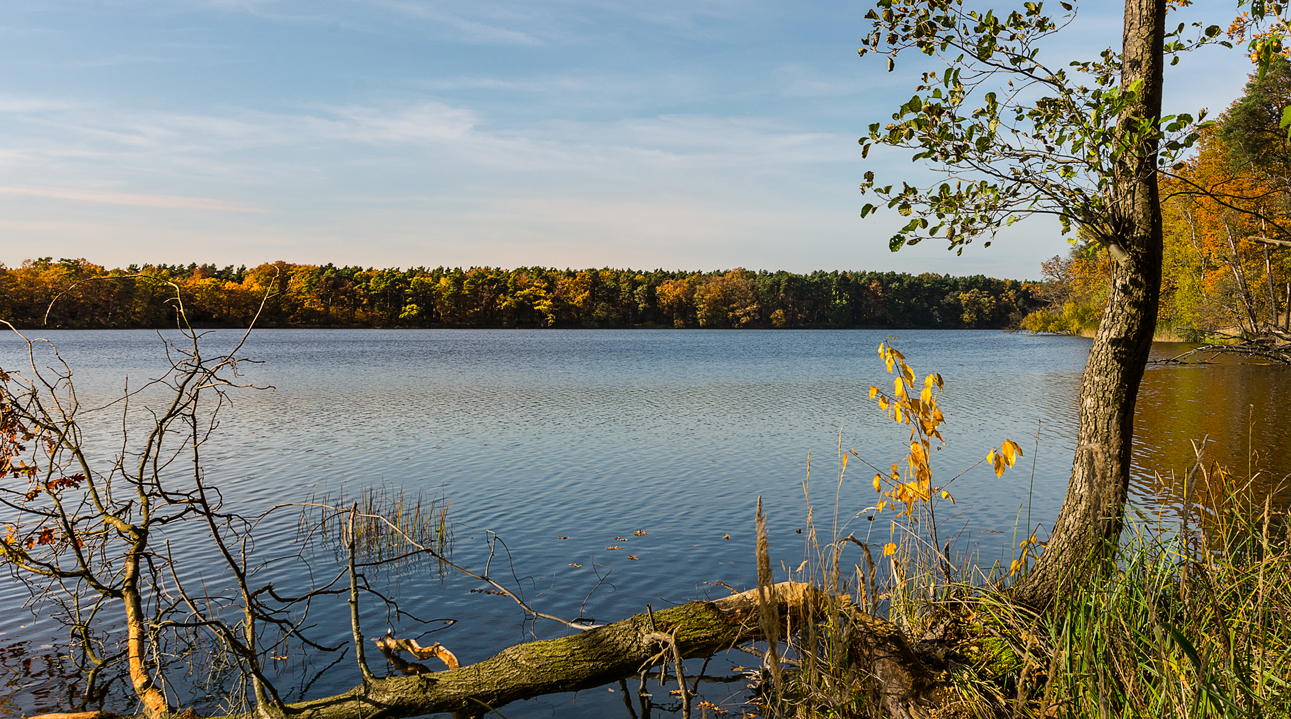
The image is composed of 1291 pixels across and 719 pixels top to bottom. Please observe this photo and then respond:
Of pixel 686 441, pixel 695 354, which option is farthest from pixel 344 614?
pixel 695 354

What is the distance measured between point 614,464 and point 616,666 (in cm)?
1040

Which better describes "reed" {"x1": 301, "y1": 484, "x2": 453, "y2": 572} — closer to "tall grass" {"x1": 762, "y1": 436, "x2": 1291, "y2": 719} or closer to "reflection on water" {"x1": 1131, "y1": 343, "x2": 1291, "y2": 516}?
"tall grass" {"x1": 762, "y1": 436, "x2": 1291, "y2": 719}

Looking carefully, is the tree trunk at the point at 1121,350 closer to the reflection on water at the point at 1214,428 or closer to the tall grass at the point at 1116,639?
the tall grass at the point at 1116,639

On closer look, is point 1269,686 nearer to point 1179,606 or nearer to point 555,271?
point 1179,606

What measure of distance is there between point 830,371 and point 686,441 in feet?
73.1

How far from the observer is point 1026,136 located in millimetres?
4500

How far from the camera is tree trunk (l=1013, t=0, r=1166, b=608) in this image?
4.58m

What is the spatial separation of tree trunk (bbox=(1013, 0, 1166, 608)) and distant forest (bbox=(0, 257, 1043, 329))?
95.1 meters

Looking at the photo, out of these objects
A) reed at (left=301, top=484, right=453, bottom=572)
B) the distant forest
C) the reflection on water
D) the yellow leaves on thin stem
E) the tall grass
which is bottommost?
reed at (left=301, top=484, right=453, bottom=572)

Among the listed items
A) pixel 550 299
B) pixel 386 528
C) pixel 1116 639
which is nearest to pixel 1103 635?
pixel 1116 639

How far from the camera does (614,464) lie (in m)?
15.2

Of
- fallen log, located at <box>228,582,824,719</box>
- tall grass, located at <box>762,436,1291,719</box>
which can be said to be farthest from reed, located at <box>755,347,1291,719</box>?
fallen log, located at <box>228,582,824,719</box>

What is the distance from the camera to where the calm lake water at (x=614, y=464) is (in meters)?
7.93

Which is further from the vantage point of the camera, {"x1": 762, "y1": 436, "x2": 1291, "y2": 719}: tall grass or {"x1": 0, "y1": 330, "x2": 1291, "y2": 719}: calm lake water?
{"x1": 0, "y1": 330, "x2": 1291, "y2": 719}: calm lake water
